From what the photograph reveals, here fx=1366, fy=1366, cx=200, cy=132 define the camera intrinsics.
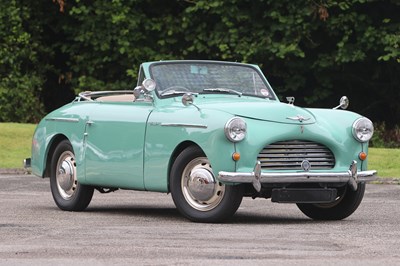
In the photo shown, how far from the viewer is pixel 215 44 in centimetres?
2998

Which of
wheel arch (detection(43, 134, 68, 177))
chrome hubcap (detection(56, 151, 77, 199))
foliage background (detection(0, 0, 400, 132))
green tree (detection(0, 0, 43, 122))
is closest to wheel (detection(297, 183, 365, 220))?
chrome hubcap (detection(56, 151, 77, 199))

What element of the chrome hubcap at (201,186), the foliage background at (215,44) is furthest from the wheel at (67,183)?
the foliage background at (215,44)

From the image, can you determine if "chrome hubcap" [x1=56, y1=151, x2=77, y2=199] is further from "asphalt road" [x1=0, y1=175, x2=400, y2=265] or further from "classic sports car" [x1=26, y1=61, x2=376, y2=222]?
"asphalt road" [x1=0, y1=175, x2=400, y2=265]

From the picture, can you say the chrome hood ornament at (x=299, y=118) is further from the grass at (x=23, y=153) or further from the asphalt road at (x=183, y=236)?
the grass at (x=23, y=153)

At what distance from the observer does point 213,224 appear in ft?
40.0

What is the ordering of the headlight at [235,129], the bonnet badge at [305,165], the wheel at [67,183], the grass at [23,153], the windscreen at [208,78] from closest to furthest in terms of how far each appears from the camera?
the headlight at [235,129] < the bonnet badge at [305,165] < the windscreen at [208,78] < the wheel at [67,183] < the grass at [23,153]

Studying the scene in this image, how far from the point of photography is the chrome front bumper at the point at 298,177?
39.2ft

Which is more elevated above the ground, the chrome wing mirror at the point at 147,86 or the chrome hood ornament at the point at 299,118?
the chrome wing mirror at the point at 147,86

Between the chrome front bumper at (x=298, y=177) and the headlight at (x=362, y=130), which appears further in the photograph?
the headlight at (x=362, y=130)

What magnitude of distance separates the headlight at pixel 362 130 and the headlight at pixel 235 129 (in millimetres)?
1254

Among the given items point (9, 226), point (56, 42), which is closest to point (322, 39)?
point (56, 42)

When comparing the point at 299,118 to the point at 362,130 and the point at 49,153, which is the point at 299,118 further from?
the point at 49,153

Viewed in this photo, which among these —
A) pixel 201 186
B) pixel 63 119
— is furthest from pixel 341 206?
pixel 63 119

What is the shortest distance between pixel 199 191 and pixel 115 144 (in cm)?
146
